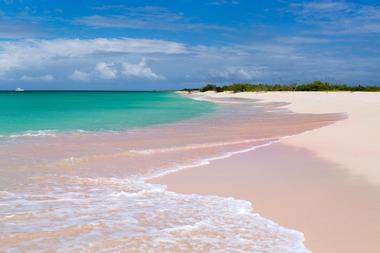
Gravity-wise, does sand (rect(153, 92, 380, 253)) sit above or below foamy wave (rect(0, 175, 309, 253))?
above

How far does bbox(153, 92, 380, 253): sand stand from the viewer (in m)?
5.43

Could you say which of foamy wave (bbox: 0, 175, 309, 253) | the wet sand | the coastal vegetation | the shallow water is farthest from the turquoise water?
the coastal vegetation

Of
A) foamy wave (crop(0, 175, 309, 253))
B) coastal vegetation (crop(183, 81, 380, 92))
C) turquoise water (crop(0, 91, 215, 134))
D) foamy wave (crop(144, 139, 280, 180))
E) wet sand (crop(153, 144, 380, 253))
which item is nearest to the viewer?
foamy wave (crop(0, 175, 309, 253))

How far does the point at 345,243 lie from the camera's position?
498 centimetres

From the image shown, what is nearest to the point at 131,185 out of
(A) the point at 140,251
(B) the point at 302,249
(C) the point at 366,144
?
(A) the point at 140,251

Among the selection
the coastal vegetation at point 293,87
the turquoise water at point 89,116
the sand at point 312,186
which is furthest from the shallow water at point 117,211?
the coastal vegetation at point 293,87

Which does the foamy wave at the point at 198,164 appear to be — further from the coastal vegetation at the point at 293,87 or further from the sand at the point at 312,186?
the coastal vegetation at the point at 293,87

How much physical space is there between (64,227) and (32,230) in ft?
1.34

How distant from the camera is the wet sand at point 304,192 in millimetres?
5297

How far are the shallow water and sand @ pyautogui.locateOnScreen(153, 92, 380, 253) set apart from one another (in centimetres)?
36

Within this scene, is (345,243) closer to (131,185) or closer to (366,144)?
(131,185)

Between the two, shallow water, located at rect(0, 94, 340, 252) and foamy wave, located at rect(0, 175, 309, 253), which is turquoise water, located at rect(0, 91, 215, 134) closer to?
shallow water, located at rect(0, 94, 340, 252)

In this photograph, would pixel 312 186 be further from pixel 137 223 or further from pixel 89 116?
pixel 89 116

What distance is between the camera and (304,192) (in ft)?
24.4
